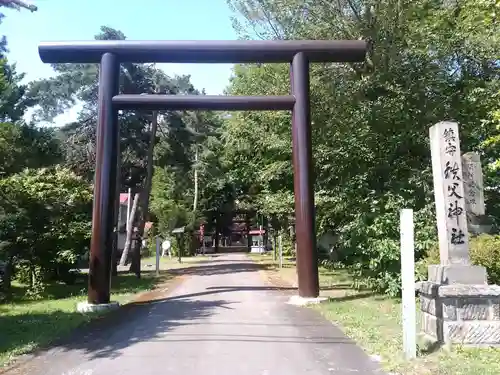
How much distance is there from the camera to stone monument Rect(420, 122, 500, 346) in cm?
704

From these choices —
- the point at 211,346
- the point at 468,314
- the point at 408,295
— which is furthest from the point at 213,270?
the point at 408,295

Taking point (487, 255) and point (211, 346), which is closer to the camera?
point (211, 346)

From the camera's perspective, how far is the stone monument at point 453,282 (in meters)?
7.04

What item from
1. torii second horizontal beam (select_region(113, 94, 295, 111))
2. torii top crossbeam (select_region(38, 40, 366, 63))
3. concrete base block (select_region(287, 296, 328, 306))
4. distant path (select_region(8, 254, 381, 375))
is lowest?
distant path (select_region(8, 254, 381, 375))

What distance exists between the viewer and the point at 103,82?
12484 millimetres

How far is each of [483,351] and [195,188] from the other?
42.0m

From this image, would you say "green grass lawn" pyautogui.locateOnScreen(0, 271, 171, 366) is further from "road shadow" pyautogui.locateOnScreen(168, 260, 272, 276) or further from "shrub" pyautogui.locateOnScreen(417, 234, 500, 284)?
"shrub" pyautogui.locateOnScreen(417, 234, 500, 284)

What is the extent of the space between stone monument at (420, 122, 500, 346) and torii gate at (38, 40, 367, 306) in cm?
461

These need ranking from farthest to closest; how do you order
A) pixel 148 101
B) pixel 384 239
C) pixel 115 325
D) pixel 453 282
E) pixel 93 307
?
pixel 148 101 < pixel 384 239 < pixel 93 307 < pixel 115 325 < pixel 453 282

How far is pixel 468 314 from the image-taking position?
23.3 ft

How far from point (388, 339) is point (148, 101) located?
322 inches

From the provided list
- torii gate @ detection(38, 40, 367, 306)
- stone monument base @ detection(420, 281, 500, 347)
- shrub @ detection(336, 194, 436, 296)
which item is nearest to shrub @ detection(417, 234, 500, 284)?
shrub @ detection(336, 194, 436, 296)

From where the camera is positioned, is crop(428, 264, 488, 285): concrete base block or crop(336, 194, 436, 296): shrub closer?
crop(428, 264, 488, 285): concrete base block

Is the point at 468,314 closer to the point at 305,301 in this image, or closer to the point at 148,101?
the point at 305,301
